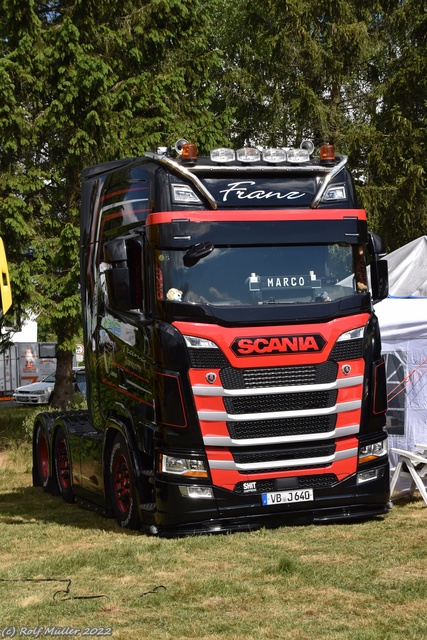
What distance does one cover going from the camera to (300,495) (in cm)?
1066

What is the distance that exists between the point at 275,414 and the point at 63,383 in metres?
15.3

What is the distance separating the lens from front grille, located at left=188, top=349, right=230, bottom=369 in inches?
403

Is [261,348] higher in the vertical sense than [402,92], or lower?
lower

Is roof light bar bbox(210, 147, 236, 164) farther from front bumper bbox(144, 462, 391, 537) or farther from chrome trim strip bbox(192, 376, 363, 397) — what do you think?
front bumper bbox(144, 462, 391, 537)

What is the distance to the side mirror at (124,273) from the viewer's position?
416 inches

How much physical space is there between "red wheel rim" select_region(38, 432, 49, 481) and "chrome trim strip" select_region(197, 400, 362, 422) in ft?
18.5

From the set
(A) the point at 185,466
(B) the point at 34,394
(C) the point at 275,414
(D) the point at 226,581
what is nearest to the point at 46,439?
(A) the point at 185,466

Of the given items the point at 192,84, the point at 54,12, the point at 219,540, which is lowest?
the point at 219,540

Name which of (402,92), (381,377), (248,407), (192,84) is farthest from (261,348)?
(402,92)

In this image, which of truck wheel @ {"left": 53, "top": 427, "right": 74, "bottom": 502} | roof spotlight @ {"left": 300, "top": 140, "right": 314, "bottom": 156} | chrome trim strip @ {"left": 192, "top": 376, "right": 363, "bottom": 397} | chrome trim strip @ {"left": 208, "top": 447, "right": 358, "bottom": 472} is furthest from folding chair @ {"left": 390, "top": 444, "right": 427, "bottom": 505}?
truck wheel @ {"left": 53, "top": 427, "right": 74, "bottom": 502}

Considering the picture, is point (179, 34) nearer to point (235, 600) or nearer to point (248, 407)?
point (248, 407)

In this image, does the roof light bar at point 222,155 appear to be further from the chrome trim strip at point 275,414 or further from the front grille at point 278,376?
the chrome trim strip at point 275,414

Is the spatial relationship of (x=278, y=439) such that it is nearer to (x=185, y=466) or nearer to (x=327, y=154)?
(x=185, y=466)

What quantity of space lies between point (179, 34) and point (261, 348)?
15.3 m
